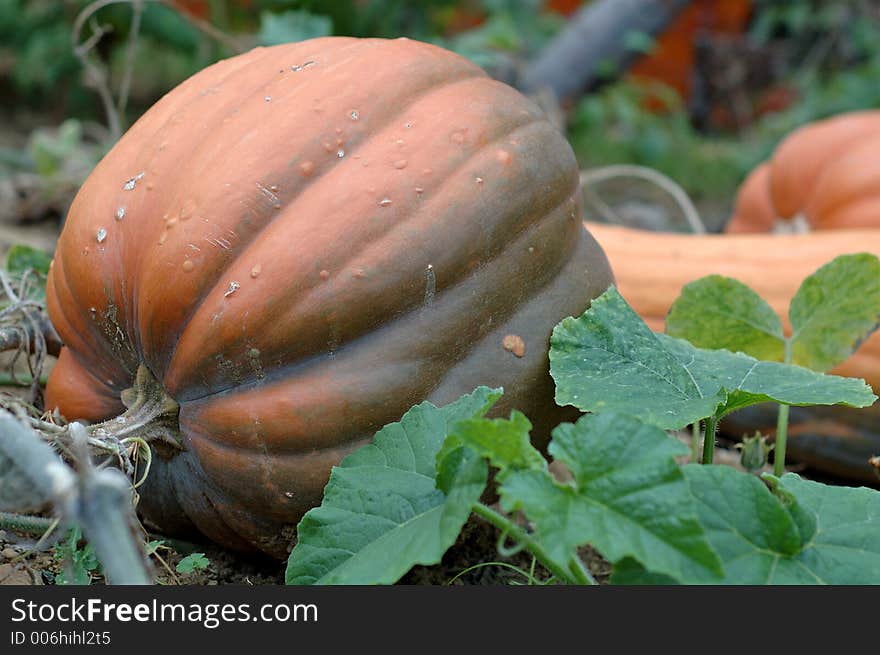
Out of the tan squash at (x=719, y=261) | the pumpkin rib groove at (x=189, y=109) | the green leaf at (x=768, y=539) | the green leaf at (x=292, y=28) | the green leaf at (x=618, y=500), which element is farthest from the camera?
the green leaf at (x=292, y=28)

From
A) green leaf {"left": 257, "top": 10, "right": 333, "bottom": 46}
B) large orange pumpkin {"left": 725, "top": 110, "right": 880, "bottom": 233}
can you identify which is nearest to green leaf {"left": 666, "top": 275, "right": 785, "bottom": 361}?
large orange pumpkin {"left": 725, "top": 110, "right": 880, "bottom": 233}

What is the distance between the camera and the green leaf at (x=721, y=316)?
1.64 meters

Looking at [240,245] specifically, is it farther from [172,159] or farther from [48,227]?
[48,227]

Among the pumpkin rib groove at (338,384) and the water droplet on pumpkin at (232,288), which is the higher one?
the water droplet on pumpkin at (232,288)

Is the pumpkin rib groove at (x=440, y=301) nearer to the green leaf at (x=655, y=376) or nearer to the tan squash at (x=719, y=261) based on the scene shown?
the green leaf at (x=655, y=376)

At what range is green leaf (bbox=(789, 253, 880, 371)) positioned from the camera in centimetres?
159

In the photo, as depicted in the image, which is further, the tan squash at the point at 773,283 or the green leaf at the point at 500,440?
the tan squash at the point at 773,283

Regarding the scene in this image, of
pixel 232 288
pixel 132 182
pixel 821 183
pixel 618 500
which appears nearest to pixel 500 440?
pixel 618 500

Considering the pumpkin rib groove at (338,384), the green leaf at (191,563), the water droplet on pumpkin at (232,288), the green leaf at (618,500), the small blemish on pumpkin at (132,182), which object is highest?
the small blemish on pumpkin at (132,182)

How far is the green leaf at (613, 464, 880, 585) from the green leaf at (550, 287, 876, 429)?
14cm

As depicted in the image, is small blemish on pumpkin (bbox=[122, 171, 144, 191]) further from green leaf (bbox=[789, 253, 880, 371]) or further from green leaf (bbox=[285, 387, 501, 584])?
green leaf (bbox=[789, 253, 880, 371])

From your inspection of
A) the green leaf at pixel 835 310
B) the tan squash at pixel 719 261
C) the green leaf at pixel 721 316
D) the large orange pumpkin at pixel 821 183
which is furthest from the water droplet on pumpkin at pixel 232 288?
the large orange pumpkin at pixel 821 183

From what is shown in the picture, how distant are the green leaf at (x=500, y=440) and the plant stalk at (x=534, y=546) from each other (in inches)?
2.1

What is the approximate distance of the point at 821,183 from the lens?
3062mm
